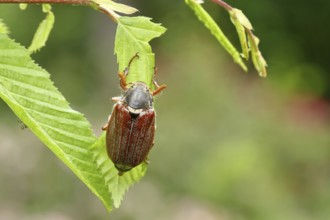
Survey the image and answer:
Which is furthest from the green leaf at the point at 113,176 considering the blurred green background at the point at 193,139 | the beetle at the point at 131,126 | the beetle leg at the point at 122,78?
the blurred green background at the point at 193,139

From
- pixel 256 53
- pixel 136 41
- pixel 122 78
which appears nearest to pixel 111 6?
pixel 136 41

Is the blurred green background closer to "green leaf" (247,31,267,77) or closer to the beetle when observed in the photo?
the beetle

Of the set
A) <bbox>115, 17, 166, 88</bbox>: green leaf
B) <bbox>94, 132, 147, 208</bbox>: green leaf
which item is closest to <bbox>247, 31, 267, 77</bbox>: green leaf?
<bbox>115, 17, 166, 88</bbox>: green leaf

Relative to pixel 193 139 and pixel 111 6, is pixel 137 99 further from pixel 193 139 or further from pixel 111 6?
pixel 193 139

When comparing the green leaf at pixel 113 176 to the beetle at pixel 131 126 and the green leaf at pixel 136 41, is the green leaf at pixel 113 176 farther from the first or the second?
the green leaf at pixel 136 41

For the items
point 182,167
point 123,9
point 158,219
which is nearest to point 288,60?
point 182,167

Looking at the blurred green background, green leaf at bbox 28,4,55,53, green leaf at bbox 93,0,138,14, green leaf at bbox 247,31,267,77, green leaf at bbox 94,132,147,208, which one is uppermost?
green leaf at bbox 93,0,138,14

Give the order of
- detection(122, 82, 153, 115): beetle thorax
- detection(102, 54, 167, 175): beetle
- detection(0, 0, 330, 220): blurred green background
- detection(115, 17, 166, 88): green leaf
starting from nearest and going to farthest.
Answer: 1. detection(115, 17, 166, 88): green leaf
2. detection(102, 54, 167, 175): beetle
3. detection(122, 82, 153, 115): beetle thorax
4. detection(0, 0, 330, 220): blurred green background
